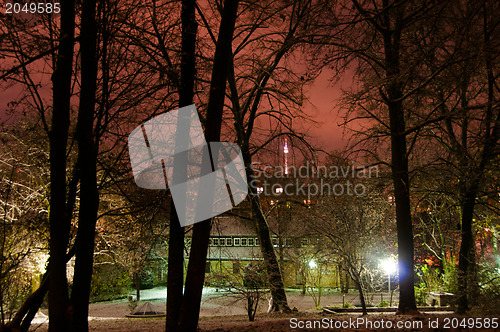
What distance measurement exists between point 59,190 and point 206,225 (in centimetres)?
199

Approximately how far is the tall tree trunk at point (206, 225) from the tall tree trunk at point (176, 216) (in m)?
0.43

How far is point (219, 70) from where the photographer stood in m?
5.49

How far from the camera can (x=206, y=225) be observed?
5262 mm

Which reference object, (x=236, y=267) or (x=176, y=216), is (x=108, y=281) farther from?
(x=176, y=216)

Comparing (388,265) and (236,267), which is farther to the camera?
(388,265)

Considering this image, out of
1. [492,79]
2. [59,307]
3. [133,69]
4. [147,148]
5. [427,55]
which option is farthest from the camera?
[147,148]

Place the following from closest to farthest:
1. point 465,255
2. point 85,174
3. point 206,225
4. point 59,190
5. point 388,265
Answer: point 59,190, point 206,225, point 85,174, point 465,255, point 388,265

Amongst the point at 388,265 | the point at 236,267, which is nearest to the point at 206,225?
the point at 236,267

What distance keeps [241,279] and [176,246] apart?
5296 mm

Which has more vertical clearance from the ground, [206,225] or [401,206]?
[401,206]

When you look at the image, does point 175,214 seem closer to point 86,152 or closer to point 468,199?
point 86,152

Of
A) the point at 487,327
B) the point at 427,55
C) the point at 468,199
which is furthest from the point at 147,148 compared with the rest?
the point at 468,199

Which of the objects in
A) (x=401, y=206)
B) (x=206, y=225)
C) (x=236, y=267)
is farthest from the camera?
(x=236, y=267)

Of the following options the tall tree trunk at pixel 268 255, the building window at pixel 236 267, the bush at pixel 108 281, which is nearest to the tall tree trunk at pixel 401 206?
the tall tree trunk at pixel 268 255
